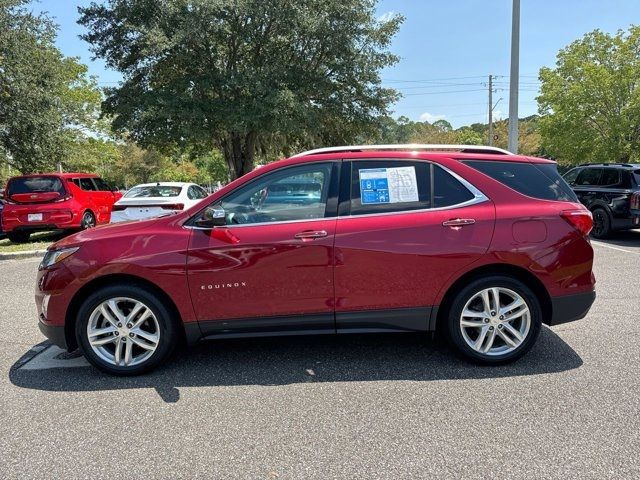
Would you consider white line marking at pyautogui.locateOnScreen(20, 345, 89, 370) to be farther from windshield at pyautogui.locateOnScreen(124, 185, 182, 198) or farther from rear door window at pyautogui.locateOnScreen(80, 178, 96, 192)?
rear door window at pyautogui.locateOnScreen(80, 178, 96, 192)

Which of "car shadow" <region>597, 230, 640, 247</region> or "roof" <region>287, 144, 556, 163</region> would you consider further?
"car shadow" <region>597, 230, 640, 247</region>

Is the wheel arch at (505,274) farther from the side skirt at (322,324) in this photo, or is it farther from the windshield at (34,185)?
the windshield at (34,185)

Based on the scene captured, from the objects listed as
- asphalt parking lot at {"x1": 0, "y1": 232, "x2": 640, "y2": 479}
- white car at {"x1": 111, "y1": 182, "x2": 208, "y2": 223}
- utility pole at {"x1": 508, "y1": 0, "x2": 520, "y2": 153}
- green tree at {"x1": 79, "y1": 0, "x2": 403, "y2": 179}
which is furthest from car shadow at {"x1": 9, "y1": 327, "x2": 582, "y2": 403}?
green tree at {"x1": 79, "y1": 0, "x2": 403, "y2": 179}

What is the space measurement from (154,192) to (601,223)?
33.0 feet

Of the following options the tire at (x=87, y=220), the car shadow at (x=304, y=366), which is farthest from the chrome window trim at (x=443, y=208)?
the tire at (x=87, y=220)

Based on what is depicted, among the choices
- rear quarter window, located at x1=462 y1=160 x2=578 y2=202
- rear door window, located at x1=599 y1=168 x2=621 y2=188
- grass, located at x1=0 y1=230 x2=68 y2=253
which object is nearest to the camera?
rear quarter window, located at x1=462 y1=160 x2=578 y2=202

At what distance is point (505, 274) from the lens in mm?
3721

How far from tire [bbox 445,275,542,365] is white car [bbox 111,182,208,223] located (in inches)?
251

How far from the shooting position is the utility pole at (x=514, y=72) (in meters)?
12.3

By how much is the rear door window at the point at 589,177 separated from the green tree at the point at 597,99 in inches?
430

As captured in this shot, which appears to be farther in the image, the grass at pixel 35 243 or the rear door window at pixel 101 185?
the rear door window at pixel 101 185

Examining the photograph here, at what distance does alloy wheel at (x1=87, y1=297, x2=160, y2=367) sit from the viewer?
143 inches

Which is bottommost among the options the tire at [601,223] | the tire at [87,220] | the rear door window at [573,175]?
the tire at [601,223]

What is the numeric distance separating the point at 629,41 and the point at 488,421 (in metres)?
23.4
